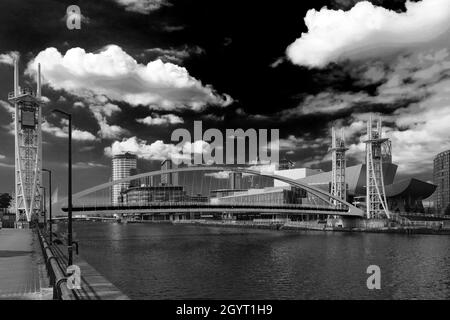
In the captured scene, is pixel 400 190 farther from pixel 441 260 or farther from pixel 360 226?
pixel 441 260

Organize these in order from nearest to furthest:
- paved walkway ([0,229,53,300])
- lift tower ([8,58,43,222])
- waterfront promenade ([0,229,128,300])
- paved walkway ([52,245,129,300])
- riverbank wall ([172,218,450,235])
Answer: waterfront promenade ([0,229,128,300])
paved walkway ([0,229,53,300])
paved walkway ([52,245,129,300])
riverbank wall ([172,218,450,235])
lift tower ([8,58,43,222])

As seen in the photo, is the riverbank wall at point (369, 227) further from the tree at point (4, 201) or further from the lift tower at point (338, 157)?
the tree at point (4, 201)

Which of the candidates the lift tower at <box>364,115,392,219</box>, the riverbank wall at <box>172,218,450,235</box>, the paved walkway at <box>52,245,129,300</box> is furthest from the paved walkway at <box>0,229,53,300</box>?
the lift tower at <box>364,115,392,219</box>

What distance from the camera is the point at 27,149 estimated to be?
407 ft

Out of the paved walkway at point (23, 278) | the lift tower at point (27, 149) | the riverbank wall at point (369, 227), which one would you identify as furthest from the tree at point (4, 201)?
the paved walkway at point (23, 278)

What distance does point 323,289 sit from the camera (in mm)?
34719

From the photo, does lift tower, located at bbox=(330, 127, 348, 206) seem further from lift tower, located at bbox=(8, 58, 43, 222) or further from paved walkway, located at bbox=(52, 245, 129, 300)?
paved walkway, located at bbox=(52, 245, 129, 300)

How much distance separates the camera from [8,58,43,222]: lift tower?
393ft

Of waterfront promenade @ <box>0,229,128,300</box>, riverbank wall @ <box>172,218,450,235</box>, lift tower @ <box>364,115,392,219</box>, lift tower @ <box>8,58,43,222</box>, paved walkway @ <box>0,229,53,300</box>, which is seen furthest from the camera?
lift tower @ <box>364,115,392,219</box>

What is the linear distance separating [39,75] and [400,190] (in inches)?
6032

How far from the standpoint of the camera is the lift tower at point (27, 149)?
4715 inches

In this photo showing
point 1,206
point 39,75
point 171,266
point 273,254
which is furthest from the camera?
point 1,206

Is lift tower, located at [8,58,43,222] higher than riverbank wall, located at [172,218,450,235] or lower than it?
higher

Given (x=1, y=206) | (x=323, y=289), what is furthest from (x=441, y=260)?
(x=1, y=206)
